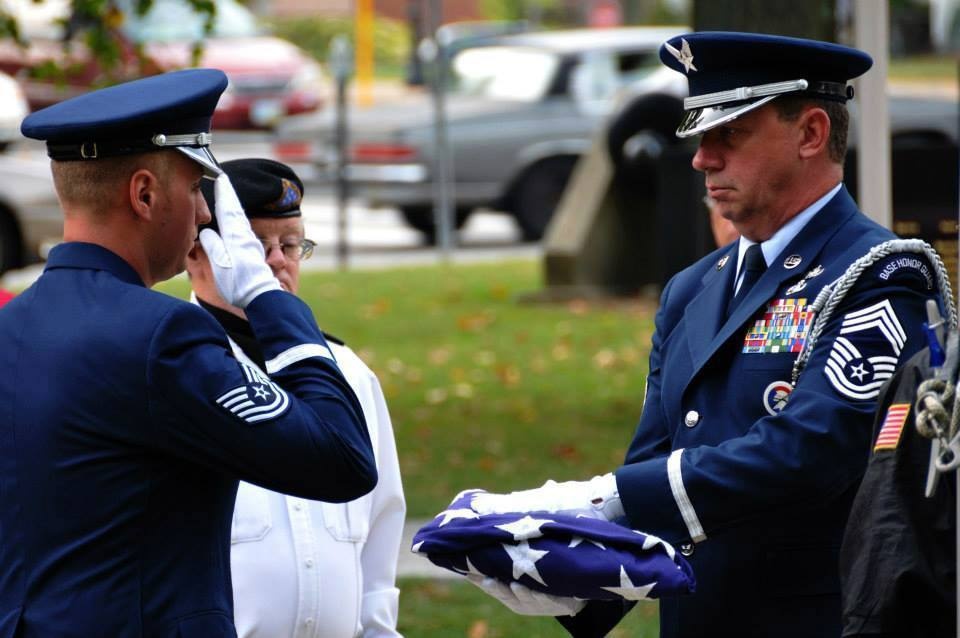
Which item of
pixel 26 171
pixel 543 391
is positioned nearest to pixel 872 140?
pixel 543 391

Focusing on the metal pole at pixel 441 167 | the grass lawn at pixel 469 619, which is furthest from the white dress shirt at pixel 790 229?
the metal pole at pixel 441 167

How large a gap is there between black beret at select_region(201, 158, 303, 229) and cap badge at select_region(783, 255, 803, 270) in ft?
3.85

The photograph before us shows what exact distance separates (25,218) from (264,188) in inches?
437

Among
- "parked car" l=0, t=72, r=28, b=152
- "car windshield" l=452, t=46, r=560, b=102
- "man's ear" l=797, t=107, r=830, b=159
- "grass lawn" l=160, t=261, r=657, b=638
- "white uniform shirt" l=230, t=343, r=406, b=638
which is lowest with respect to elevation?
"grass lawn" l=160, t=261, r=657, b=638

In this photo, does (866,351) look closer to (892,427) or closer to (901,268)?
(901,268)

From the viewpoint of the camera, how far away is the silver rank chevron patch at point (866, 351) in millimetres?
2884

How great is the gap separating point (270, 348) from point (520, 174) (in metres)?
14.5

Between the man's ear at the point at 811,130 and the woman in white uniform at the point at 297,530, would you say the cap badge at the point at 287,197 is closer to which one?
the woman in white uniform at the point at 297,530

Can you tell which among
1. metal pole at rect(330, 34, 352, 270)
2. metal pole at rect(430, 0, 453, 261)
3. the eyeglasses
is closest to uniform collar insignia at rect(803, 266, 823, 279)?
the eyeglasses

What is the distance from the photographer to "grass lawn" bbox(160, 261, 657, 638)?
658 centimetres

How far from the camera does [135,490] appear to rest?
2668mm

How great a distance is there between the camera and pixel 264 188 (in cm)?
368

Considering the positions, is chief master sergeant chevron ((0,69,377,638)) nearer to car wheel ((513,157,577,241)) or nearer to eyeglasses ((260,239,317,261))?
eyeglasses ((260,239,317,261))

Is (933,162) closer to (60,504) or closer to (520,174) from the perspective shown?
(60,504)
